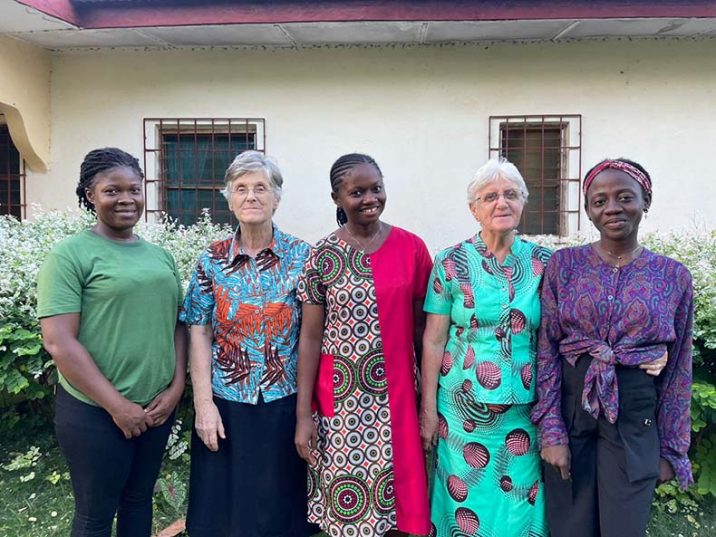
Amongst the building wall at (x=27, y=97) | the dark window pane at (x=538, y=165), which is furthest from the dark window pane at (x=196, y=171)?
the dark window pane at (x=538, y=165)

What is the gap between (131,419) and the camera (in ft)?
6.77

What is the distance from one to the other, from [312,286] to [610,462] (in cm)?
129

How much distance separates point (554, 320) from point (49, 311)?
1.85 metres

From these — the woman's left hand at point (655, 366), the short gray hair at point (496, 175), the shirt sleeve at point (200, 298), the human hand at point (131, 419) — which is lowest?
the human hand at point (131, 419)

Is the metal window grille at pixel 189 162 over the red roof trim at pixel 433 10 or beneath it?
beneath

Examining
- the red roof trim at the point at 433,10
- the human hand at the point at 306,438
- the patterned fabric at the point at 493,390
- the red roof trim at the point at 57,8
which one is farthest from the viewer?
the red roof trim at the point at 433,10

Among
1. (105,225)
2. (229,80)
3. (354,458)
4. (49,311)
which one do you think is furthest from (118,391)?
(229,80)

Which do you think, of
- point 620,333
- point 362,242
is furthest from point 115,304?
point 620,333

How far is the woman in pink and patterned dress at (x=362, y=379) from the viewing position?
2.20 m

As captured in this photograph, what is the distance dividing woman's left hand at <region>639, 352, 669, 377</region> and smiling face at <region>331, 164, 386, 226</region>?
1142mm

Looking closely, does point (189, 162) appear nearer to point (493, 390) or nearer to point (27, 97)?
point (27, 97)

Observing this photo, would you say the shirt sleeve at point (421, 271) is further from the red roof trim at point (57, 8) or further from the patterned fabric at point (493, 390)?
the red roof trim at point (57, 8)

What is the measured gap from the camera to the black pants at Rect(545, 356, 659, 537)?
192cm

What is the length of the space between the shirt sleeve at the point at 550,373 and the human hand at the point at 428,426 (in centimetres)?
40
